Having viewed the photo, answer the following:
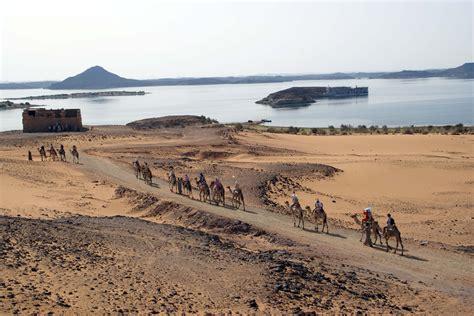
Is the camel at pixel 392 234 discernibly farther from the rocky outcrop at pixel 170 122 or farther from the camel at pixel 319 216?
the rocky outcrop at pixel 170 122

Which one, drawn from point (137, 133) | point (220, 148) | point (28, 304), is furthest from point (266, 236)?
point (137, 133)

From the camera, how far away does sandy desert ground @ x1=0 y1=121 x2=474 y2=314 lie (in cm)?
1462

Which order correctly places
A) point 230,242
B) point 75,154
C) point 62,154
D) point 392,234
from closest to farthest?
point 392,234 < point 230,242 < point 75,154 < point 62,154

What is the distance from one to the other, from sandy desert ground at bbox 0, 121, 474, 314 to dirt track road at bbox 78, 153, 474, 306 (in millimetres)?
71

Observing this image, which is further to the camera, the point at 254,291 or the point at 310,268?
the point at 310,268

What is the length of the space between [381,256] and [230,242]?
5.58 metres

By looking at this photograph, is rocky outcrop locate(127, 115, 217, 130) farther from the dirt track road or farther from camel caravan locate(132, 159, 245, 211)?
the dirt track road

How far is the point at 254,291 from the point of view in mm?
15188

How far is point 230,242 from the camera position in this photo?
70.9ft

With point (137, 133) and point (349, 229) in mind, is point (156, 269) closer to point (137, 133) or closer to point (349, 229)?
point (349, 229)

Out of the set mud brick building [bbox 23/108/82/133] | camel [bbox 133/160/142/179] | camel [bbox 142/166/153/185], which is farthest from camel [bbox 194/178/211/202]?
mud brick building [bbox 23/108/82/133]

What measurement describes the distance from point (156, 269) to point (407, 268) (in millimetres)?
8547

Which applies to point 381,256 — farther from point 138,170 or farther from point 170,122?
point 170,122

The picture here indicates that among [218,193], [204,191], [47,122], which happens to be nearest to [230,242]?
[218,193]
